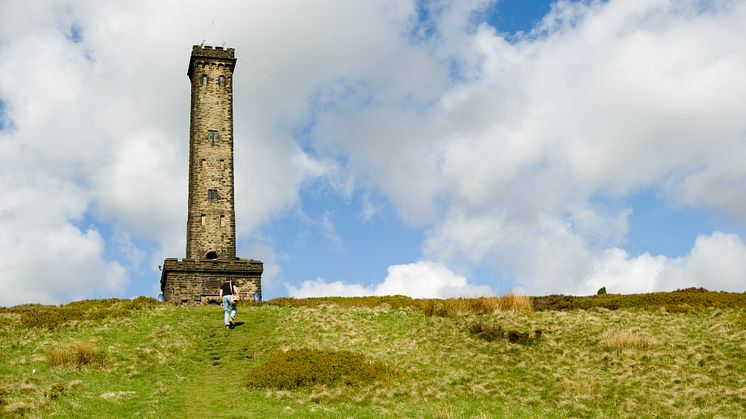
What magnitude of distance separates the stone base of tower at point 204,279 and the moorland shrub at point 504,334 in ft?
80.4

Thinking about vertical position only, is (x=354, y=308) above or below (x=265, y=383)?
above

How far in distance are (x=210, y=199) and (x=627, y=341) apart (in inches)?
1450

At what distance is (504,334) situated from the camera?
88.9 ft

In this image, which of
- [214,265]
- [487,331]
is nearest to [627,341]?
[487,331]

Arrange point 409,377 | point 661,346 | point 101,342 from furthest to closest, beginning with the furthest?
point 101,342 → point 661,346 → point 409,377

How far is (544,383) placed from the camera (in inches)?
840

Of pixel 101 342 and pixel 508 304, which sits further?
pixel 508 304

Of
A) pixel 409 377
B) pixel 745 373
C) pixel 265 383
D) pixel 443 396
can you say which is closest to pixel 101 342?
pixel 265 383

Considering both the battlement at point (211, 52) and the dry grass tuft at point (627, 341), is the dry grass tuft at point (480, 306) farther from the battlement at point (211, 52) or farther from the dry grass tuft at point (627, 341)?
the battlement at point (211, 52)

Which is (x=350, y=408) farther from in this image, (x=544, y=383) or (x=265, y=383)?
(x=544, y=383)

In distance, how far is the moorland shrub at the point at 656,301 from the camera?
31953mm

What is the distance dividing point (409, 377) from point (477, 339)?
5494 millimetres

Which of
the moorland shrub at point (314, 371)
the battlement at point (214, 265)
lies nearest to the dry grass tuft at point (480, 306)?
the moorland shrub at point (314, 371)

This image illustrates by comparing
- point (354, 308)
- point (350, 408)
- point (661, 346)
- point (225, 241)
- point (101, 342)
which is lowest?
point (350, 408)
